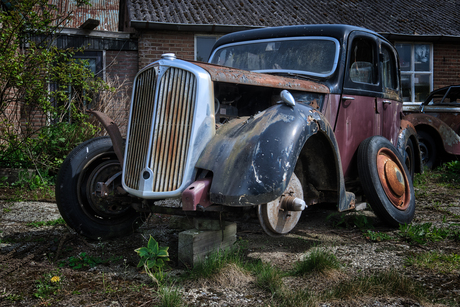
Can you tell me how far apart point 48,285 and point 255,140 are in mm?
1603

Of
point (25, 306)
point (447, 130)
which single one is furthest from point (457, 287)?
point (447, 130)

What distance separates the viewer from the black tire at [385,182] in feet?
12.1

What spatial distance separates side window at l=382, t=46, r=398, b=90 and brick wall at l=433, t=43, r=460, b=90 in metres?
8.39

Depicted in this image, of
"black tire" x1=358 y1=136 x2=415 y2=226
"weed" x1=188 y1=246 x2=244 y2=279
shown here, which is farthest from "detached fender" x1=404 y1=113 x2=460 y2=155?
"weed" x1=188 y1=246 x2=244 y2=279

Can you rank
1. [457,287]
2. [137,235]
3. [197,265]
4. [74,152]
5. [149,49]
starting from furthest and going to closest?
[149,49], [137,235], [74,152], [197,265], [457,287]

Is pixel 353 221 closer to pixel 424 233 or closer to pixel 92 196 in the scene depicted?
pixel 424 233

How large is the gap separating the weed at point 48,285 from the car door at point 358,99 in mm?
2651

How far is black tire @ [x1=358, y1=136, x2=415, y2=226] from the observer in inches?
145

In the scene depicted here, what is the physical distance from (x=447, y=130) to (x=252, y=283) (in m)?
6.55

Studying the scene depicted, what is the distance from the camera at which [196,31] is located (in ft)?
34.0

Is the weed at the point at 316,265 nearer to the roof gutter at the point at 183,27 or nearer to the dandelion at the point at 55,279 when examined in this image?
the dandelion at the point at 55,279

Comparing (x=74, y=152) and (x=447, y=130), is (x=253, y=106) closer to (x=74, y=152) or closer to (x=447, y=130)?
(x=74, y=152)

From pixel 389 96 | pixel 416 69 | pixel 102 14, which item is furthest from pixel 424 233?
pixel 102 14

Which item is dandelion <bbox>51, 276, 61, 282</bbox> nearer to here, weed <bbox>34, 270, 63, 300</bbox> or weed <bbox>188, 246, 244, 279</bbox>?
weed <bbox>34, 270, 63, 300</bbox>
